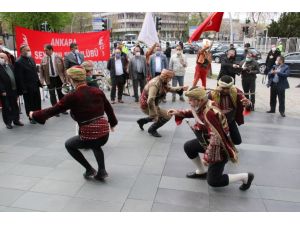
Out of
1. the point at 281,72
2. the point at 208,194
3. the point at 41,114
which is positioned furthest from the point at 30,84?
the point at 281,72

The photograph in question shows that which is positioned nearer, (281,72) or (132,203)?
(132,203)

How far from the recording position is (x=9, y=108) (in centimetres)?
733

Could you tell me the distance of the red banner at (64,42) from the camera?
9.21 m

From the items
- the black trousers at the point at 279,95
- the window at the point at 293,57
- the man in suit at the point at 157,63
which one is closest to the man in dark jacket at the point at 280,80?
the black trousers at the point at 279,95

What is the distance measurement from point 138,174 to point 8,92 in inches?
158

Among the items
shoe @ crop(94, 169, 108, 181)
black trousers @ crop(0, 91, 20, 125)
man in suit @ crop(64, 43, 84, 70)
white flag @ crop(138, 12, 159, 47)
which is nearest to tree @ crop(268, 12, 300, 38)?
white flag @ crop(138, 12, 159, 47)

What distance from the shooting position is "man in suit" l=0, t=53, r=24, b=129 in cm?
717

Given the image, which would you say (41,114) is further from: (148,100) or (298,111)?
(298,111)

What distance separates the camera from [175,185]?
4617mm

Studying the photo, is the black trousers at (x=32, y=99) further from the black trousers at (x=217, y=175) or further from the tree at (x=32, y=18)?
the tree at (x=32, y=18)

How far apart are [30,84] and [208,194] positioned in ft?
16.6

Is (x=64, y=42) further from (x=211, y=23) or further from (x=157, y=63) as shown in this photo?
(x=211, y=23)

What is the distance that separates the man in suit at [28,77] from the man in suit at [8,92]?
0.55ft

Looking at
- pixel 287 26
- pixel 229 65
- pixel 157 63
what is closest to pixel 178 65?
pixel 157 63
